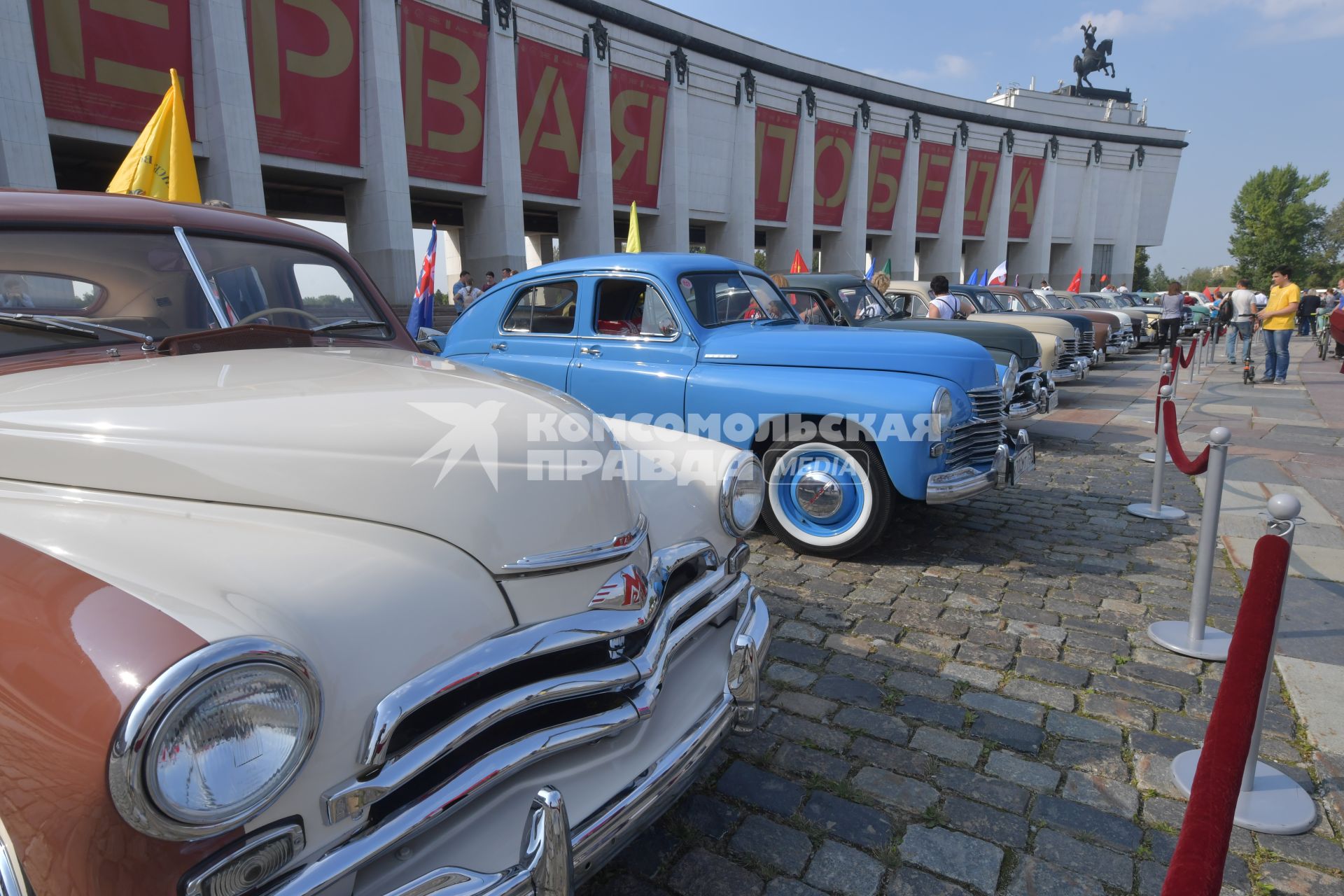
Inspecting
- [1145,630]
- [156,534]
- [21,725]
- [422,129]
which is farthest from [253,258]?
[422,129]

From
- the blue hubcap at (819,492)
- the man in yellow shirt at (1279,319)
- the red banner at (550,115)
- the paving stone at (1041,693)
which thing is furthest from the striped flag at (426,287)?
the red banner at (550,115)

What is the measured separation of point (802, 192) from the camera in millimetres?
31656

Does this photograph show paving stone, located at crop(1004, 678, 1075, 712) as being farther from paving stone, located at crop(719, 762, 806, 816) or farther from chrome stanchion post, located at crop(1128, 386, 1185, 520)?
chrome stanchion post, located at crop(1128, 386, 1185, 520)

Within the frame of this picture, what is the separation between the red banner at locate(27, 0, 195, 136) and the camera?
13242 mm

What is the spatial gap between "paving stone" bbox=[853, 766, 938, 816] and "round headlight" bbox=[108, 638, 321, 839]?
1837 mm

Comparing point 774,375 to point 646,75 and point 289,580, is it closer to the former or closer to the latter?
point 289,580

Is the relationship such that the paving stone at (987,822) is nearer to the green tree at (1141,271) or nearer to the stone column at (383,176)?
the stone column at (383,176)

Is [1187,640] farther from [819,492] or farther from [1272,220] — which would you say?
[1272,220]

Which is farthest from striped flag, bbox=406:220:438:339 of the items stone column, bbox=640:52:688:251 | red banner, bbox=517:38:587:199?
stone column, bbox=640:52:688:251

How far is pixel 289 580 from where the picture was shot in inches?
52.0

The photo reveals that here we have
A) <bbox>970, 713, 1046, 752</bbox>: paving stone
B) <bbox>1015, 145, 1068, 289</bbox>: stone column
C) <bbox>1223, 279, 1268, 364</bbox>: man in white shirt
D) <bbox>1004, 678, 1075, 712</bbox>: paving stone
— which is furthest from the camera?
<bbox>1015, 145, 1068, 289</bbox>: stone column

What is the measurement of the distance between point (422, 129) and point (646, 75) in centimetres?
921

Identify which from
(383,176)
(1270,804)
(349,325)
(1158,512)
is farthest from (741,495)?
(383,176)

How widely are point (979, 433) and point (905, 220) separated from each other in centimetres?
3526
